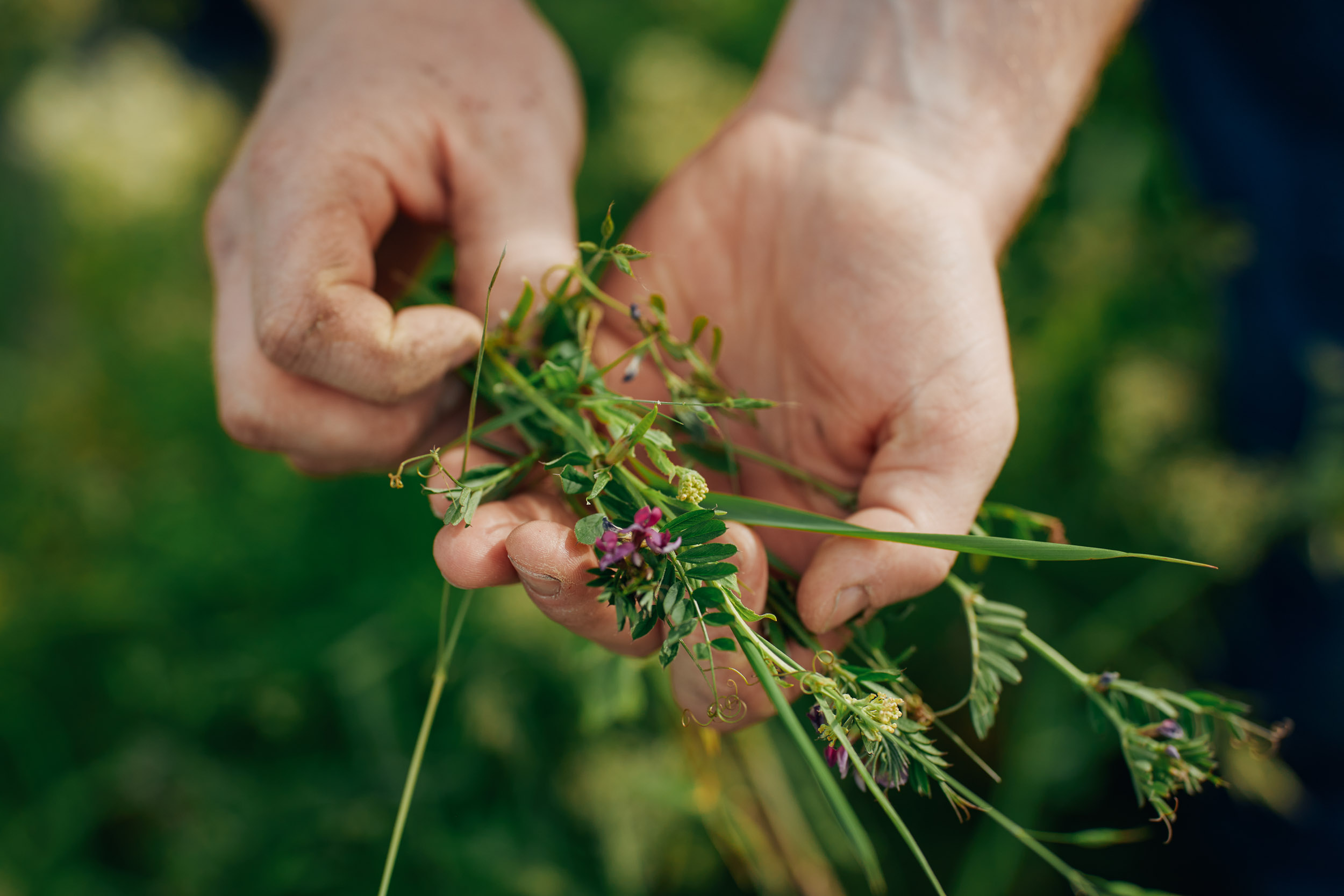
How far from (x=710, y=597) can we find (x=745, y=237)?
0.66m

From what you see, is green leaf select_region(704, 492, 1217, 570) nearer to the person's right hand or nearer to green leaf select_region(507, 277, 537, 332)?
green leaf select_region(507, 277, 537, 332)

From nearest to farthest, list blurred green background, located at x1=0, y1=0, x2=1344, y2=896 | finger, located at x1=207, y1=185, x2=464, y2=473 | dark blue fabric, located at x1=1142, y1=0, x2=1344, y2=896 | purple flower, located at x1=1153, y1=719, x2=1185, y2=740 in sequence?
purple flower, located at x1=1153, y1=719, x2=1185, y2=740, finger, located at x1=207, y1=185, x2=464, y2=473, blurred green background, located at x1=0, y1=0, x2=1344, y2=896, dark blue fabric, located at x1=1142, y1=0, x2=1344, y2=896

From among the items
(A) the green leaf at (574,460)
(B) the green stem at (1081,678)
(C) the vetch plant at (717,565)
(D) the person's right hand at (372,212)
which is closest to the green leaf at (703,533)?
(C) the vetch plant at (717,565)

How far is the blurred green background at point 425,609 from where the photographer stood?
5.05 ft

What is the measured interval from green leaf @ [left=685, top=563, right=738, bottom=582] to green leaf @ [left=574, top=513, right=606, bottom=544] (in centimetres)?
8

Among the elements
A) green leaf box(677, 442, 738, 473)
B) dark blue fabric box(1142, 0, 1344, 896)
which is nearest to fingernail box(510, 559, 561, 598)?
green leaf box(677, 442, 738, 473)

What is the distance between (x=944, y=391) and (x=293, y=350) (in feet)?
2.44

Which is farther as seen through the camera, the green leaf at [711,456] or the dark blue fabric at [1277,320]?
the dark blue fabric at [1277,320]

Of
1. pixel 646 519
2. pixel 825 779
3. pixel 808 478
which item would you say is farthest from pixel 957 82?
pixel 825 779

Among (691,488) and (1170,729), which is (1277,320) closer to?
(1170,729)

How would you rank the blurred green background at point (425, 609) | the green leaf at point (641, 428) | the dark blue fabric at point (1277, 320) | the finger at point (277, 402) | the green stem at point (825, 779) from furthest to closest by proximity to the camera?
the dark blue fabric at point (1277, 320) < the blurred green background at point (425, 609) < the finger at point (277, 402) < the green leaf at point (641, 428) < the green stem at point (825, 779)

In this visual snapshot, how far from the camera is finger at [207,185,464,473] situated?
1012 millimetres

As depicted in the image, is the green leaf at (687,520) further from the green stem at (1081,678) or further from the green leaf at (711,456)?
the green stem at (1081,678)

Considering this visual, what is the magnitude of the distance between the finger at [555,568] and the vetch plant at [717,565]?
0.8 inches
